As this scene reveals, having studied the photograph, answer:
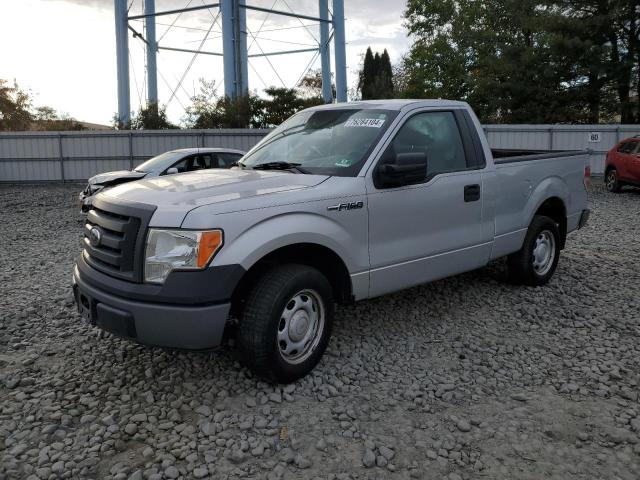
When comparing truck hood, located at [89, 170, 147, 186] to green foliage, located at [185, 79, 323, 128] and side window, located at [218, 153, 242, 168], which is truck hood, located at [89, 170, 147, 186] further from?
green foliage, located at [185, 79, 323, 128]

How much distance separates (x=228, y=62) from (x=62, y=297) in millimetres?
20151

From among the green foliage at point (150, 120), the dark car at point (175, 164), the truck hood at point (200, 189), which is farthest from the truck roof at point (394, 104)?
the green foliage at point (150, 120)

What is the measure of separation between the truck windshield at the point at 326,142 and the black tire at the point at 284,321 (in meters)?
0.92

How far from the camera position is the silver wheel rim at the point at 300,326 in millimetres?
3947

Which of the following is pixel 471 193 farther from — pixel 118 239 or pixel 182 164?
pixel 182 164

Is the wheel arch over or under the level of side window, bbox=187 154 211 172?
under

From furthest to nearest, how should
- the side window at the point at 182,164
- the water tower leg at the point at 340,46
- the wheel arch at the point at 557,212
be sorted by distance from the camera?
the water tower leg at the point at 340,46, the side window at the point at 182,164, the wheel arch at the point at 557,212

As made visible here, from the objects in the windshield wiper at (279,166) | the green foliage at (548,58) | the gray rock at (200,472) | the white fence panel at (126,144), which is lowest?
the gray rock at (200,472)

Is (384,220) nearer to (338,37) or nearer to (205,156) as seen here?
(205,156)

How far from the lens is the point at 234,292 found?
3.83 meters

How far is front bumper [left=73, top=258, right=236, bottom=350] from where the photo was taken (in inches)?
139

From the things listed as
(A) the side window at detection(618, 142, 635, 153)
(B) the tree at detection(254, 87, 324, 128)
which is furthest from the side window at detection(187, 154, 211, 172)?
(B) the tree at detection(254, 87, 324, 128)

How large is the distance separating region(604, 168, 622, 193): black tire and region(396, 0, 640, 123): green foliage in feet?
32.2

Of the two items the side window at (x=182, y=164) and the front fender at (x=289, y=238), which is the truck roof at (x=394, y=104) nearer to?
the front fender at (x=289, y=238)
